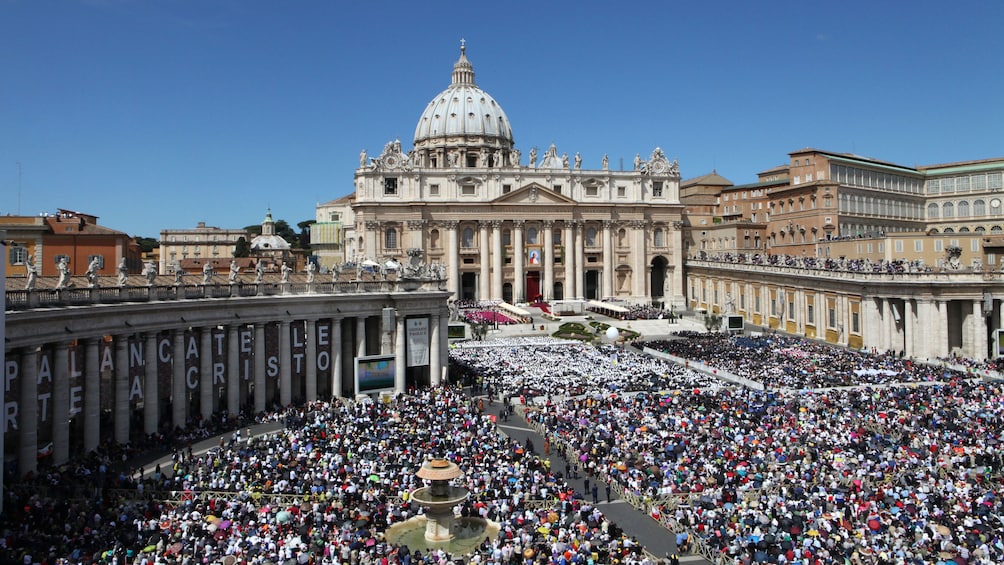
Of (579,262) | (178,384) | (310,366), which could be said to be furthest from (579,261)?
(178,384)

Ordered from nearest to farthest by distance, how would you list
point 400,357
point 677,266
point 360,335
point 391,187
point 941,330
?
point 360,335
point 400,357
point 941,330
point 391,187
point 677,266

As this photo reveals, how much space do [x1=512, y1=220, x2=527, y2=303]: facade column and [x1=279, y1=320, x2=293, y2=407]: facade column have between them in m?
64.3

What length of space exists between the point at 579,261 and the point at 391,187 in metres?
26.1

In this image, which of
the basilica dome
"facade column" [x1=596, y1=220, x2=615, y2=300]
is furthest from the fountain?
the basilica dome

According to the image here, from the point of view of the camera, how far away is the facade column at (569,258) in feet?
354

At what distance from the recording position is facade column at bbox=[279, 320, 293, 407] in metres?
42.8

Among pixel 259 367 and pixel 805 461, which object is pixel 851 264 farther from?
pixel 259 367

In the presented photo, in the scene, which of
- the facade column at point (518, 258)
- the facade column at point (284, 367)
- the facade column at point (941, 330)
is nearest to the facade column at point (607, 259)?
the facade column at point (518, 258)

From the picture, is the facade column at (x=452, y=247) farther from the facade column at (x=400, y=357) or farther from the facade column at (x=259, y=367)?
the facade column at (x=259, y=367)

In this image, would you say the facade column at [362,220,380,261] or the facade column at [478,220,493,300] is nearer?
the facade column at [362,220,380,261]

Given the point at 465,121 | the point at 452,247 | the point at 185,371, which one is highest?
the point at 465,121

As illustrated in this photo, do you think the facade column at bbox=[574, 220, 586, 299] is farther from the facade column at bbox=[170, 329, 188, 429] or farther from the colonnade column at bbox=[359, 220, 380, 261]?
the facade column at bbox=[170, 329, 188, 429]

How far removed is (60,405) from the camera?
32094 millimetres

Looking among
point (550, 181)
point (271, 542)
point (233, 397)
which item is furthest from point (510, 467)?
point (550, 181)
